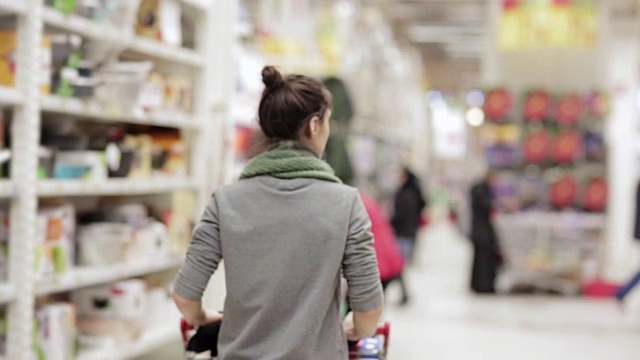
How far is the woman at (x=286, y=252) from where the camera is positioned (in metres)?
2.49

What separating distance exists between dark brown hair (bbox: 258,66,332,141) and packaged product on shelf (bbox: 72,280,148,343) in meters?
2.79

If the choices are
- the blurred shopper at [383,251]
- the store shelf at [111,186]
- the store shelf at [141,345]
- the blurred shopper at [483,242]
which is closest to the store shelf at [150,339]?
the store shelf at [141,345]

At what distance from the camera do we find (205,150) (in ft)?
19.6

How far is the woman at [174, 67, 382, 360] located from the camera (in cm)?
249

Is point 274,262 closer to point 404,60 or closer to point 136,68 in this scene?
point 136,68

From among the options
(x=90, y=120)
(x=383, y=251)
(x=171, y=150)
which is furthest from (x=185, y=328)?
(x=383, y=251)

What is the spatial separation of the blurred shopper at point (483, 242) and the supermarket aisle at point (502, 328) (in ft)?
0.94

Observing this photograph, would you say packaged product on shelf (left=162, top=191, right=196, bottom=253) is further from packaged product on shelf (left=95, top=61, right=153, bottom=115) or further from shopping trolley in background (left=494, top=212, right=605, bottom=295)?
shopping trolley in background (left=494, top=212, right=605, bottom=295)

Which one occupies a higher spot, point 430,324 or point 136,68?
point 136,68

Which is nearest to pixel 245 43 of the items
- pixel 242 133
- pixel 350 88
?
pixel 242 133

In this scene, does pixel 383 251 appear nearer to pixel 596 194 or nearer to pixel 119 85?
pixel 119 85

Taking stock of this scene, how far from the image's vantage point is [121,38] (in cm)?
491

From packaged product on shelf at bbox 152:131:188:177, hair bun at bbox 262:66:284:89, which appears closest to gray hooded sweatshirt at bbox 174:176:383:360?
hair bun at bbox 262:66:284:89

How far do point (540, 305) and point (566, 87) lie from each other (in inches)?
126
